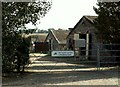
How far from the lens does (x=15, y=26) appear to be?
1575 cm

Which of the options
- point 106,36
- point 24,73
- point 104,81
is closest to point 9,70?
point 24,73

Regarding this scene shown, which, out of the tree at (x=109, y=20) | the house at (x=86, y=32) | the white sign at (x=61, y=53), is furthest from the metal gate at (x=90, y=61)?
the tree at (x=109, y=20)

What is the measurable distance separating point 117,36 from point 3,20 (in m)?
9.17

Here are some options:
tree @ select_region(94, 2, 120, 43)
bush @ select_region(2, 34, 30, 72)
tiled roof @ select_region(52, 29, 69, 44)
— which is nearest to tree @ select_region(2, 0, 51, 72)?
bush @ select_region(2, 34, 30, 72)

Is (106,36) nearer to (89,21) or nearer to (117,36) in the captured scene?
(117,36)

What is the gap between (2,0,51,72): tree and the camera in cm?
1508

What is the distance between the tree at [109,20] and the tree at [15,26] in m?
5.83

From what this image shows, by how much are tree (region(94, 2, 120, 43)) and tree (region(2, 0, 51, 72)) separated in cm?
583

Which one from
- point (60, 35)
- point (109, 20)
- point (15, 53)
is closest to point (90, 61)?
point (109, 20)

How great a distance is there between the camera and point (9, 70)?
53.9ft

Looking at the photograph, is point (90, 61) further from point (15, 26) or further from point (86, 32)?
point (86, 32)

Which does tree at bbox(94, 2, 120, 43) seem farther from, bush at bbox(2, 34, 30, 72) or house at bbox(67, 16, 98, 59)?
house at bbox(67, 16, 98, 59)

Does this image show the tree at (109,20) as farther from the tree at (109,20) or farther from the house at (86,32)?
the house at (86,32)

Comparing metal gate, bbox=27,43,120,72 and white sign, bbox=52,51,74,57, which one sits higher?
white sign, bbox=52,51,74,57
